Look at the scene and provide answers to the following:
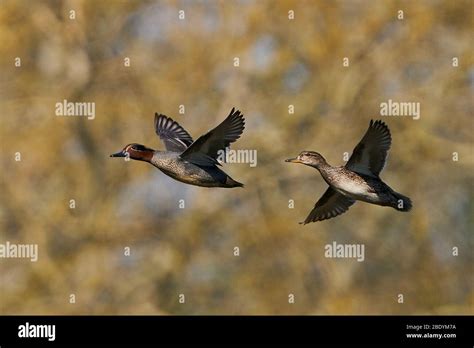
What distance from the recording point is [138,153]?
365 inches

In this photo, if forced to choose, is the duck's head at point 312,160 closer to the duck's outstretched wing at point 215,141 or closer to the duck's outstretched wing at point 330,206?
the duck's outstretched wing at point 330,206

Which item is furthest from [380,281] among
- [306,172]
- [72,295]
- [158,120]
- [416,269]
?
[158,120]

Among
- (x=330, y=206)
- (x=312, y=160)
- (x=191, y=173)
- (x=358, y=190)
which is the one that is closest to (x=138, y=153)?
(x=191, y=173)

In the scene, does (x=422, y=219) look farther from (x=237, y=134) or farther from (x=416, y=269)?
(x=237, y=134)

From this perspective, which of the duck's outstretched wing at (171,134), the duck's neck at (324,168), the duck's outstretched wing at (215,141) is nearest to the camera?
the duck's outstretched wing at (215,141)

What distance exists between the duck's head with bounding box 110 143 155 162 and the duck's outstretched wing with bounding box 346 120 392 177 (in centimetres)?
181

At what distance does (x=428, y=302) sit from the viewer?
13953mm

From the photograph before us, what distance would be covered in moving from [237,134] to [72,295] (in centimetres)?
579

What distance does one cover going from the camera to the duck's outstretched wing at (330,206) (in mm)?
9516

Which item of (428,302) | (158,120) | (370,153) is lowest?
(428,302)

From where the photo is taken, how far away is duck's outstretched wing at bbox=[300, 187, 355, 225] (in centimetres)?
952

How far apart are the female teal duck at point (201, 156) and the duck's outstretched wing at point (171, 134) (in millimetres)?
367

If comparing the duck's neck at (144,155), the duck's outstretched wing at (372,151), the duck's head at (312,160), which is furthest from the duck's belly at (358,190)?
the duck's neck at (144,155)

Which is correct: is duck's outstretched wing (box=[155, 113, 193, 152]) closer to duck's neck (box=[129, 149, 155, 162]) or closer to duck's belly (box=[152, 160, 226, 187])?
duck's neck (box=[129, 149, 155, 162])
